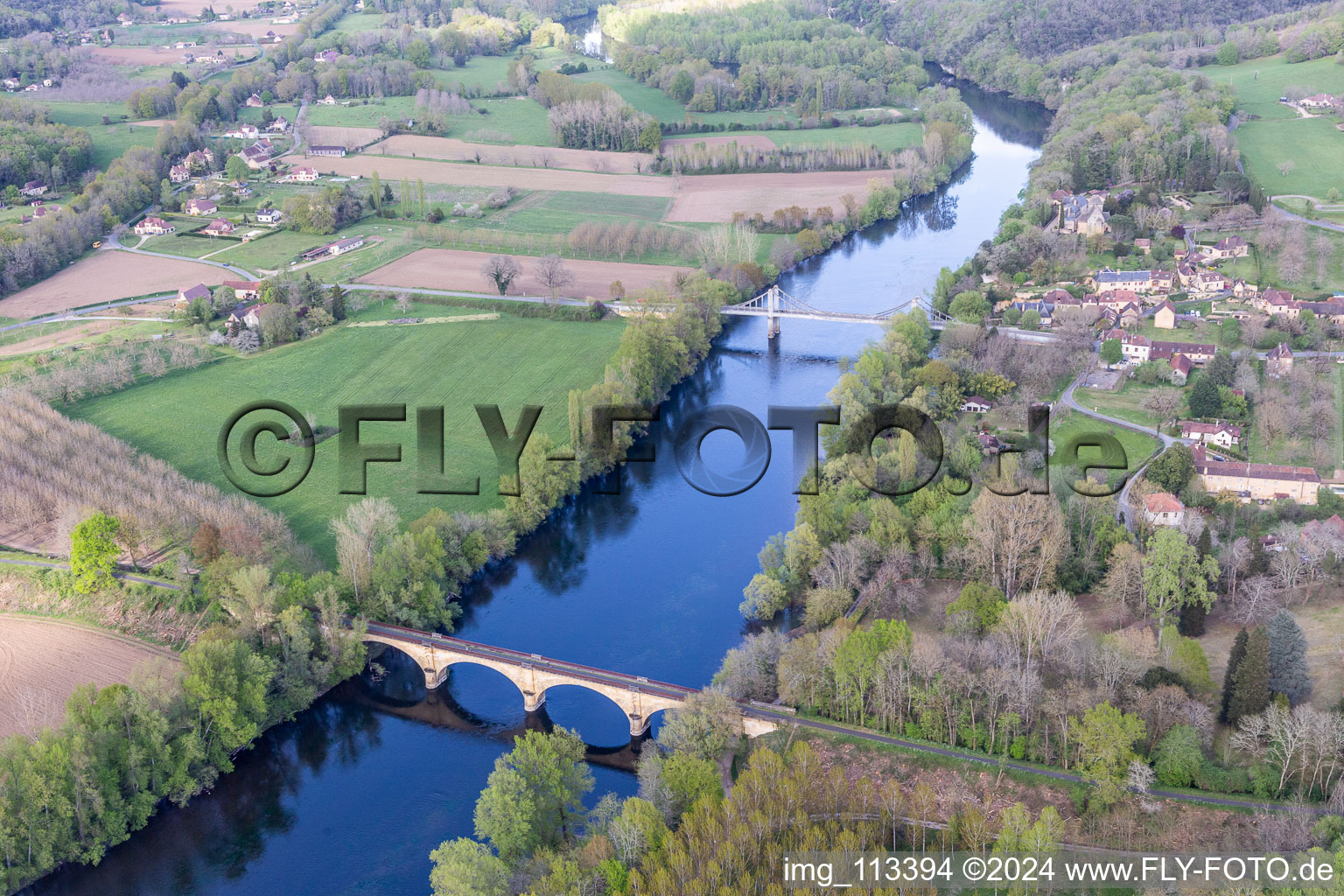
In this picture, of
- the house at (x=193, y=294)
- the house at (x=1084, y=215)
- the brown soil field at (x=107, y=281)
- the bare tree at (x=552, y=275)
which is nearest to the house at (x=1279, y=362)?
the house at (x=1084, y=215)

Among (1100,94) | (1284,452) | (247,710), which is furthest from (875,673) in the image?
(1100,94)

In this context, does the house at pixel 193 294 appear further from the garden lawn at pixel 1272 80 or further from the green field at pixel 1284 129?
the garden lawn at pixel 1272 80

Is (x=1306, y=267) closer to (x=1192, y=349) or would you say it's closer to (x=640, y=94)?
(x=1192, y=349)

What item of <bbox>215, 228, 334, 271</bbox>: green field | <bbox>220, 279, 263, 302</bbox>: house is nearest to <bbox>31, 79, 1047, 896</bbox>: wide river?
<bbox>220, 279, 263, 302</bbox>: house

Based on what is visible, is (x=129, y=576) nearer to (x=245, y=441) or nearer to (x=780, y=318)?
(x=245, y=441)

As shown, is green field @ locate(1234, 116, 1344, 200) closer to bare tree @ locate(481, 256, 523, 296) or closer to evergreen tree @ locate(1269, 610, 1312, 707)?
bare tree @ locate(481, 256, 523, 296)

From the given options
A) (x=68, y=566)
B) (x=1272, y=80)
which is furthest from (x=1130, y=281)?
(x=68, y=566)
